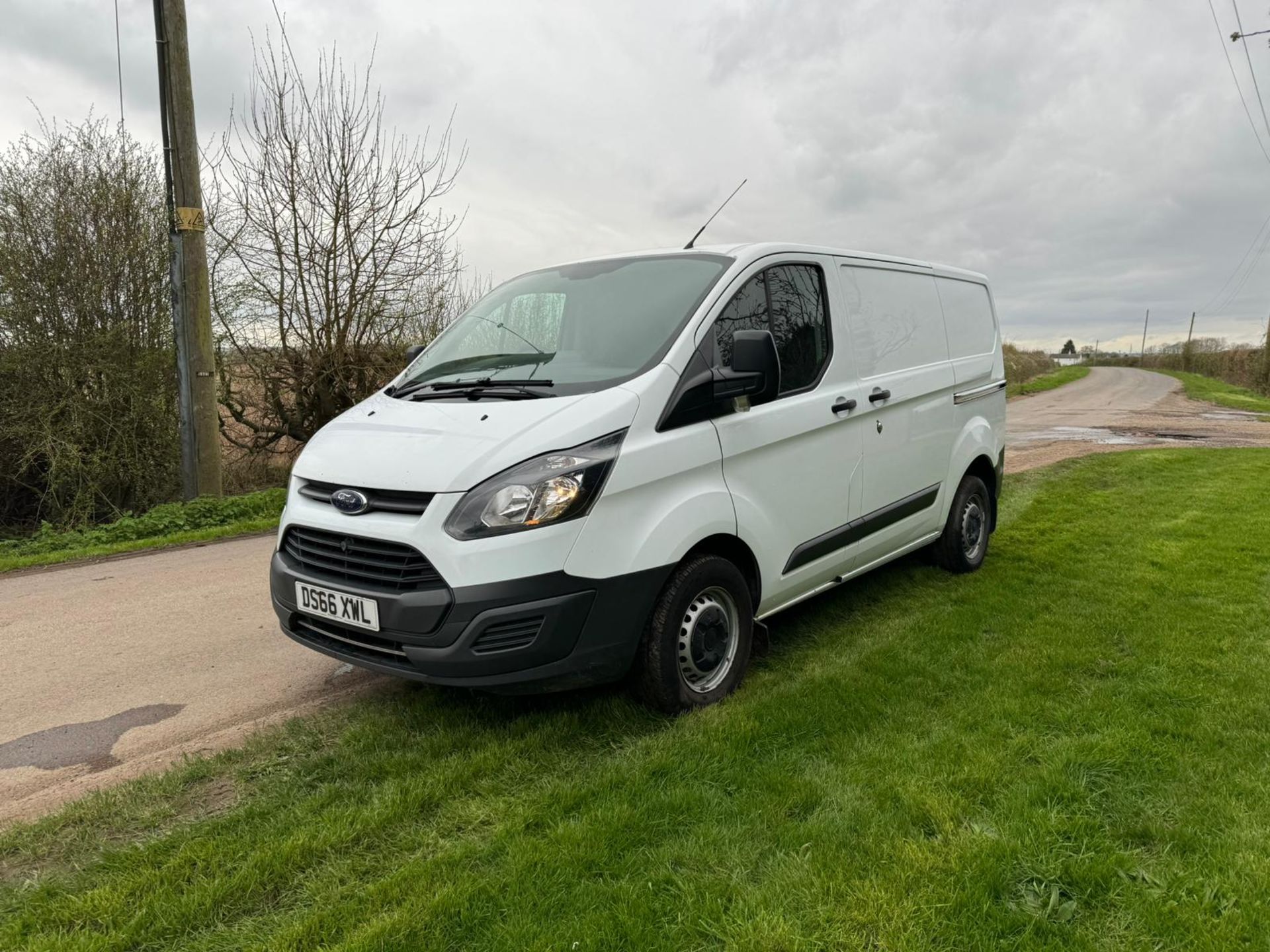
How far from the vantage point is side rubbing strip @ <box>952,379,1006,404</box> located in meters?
5.31

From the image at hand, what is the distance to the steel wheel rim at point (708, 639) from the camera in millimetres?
3332

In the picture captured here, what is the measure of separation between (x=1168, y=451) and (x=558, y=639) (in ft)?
38.3

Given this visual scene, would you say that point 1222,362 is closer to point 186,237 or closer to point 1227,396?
point 1227,396

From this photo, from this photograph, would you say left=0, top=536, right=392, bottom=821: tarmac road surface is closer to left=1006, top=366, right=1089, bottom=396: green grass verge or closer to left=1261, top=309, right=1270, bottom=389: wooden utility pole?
left=1006, top=366, right=1089, bottom=396: green grass verge

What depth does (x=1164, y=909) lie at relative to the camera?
219cm

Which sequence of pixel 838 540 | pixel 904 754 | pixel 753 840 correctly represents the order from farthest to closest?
1. pixel 838 540
2. pixel 904 754
3. pixel 753 840

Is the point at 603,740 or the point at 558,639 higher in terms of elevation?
the point at 558,639

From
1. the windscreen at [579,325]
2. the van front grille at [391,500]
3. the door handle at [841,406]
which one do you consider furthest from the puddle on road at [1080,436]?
the van front grille at [391,500]

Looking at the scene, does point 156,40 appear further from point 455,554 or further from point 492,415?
point 455,554

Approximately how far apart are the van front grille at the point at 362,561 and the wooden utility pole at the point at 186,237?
19.4 ft

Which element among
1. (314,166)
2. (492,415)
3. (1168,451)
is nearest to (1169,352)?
(1168,451)

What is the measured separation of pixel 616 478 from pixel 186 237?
7117mm

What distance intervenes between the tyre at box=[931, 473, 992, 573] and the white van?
0.90 metres

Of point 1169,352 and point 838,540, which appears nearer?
point 838,540
